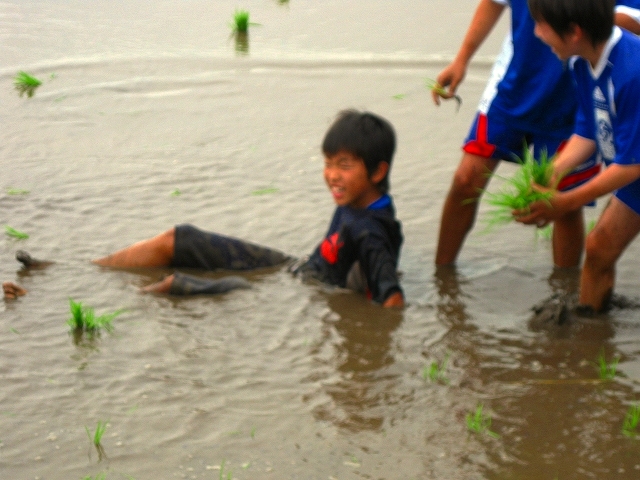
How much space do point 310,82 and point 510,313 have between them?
443cm

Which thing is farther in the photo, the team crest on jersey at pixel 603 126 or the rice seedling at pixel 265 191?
the rice seedling at pixel 265 191

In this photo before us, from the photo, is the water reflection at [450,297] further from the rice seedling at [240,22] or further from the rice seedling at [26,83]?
the rice seedling at [240,22]

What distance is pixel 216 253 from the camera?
518 centimetres

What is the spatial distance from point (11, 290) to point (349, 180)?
5.59ft

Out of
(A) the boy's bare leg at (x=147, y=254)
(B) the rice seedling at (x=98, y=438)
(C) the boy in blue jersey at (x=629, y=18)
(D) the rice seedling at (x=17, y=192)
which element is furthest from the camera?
(D) the rice seedling at (x=17, y=192)

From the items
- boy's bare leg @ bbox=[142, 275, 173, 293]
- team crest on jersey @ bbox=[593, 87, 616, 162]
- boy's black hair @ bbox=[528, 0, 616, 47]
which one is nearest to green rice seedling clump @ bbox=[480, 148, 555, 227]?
team crest on jersey @ bbox=[593, 87, 616, 162]

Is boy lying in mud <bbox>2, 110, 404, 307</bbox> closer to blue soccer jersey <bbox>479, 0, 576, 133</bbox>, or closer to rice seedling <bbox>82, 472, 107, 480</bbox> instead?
blue soccer jersey <bbox>479, 0, 576, 133</bbox>

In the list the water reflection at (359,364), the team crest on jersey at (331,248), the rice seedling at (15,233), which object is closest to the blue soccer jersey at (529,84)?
the team crest on jersey at (331,248)

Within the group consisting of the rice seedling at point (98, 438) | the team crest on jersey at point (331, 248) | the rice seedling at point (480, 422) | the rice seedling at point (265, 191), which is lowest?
the rice seedling at point (98, 438)

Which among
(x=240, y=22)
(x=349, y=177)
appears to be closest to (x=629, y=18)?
(x=349, y=177)

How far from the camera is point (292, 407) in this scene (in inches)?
148

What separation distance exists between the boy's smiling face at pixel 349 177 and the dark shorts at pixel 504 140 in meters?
0.46

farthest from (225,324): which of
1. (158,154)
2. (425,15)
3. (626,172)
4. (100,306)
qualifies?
(425,15)

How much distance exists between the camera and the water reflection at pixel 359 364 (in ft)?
Result: 12.1
